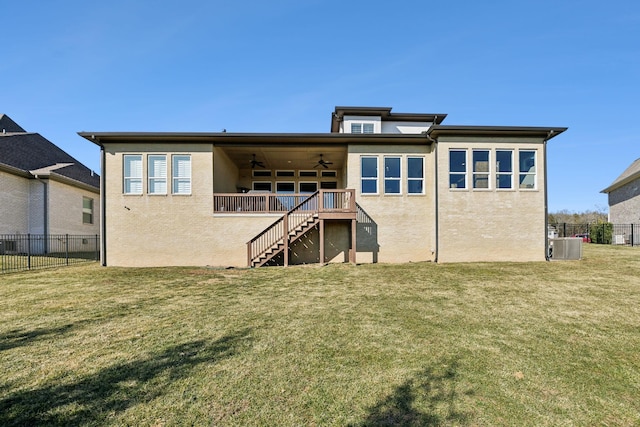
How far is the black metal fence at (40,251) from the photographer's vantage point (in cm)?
1266

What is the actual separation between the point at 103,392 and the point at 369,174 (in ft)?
37.5

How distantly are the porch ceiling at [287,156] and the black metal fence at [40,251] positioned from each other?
8.03 metres

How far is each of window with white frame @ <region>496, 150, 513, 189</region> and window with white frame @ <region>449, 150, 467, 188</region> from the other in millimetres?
1406

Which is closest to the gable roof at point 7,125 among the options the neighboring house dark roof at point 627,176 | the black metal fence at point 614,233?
the black metal fence at point 614,233

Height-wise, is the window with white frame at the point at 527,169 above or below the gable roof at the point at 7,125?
below

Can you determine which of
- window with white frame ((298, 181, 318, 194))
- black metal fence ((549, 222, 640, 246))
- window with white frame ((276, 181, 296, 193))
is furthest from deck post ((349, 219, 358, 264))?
black metal fence ((549, 222, 640, 246))

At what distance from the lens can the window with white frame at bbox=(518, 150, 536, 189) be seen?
12.9 metres

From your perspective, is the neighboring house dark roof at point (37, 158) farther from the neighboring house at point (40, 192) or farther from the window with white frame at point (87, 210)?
the window with white frame at point (87, 210)

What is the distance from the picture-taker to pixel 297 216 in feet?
41.6

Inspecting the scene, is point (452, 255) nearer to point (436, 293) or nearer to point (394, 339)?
point (436, 293)

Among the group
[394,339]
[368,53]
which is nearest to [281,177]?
[368,53]

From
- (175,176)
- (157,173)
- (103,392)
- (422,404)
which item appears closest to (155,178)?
(157,173)

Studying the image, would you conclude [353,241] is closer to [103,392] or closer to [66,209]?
[103,392]

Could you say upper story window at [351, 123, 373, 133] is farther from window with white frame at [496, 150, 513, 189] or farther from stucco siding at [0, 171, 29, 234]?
stucco siding at [0, 171, 29, 234]
